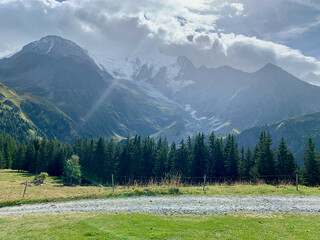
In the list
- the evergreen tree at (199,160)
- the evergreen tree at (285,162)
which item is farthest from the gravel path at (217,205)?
the evergreen tree at (199,160)

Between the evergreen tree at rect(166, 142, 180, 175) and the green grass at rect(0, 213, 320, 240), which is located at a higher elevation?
the evergreen tree at rect(166, 142, 180, 175)

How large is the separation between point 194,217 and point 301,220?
7.53 metres

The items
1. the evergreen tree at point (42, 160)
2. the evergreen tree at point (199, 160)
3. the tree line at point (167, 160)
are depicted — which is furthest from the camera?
the evergreen tree at point (42, 160)

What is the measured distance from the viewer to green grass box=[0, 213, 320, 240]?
13172 millimetres

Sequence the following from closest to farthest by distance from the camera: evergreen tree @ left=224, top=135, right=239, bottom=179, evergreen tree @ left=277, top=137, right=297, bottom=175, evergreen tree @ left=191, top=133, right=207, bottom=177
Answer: evergreen tree @ left=277, top=137, right=297, bottom=175 < evergreen tree @ left=224, top=135, right=239, bottom=179 < evergreen tree @ left=191, top=133, right=207, bottom=177

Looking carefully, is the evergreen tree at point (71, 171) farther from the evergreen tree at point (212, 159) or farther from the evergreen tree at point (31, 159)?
the evergreen tree at point (212, 159)

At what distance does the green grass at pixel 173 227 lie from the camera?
13172mm

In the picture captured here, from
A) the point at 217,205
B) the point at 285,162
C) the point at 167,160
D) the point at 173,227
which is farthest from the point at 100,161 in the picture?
the point at 173,227

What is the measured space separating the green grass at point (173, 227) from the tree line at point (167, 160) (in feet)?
148

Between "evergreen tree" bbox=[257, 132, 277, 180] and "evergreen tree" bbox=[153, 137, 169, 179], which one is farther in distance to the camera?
"evergreen tree" bbox=[153, 137, 169, 179]

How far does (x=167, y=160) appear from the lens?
9338 centimetres

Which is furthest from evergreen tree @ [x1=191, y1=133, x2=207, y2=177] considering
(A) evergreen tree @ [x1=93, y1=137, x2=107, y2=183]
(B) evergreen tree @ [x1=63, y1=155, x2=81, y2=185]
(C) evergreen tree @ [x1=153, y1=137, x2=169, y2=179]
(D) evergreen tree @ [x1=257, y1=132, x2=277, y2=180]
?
(B) evergreen tree @ [x1=63, y1=155, x2=81, y2=185]

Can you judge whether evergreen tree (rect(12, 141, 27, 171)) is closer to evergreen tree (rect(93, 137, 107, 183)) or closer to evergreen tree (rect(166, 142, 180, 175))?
evergreen tree (rect(93, 137, 107, 183))

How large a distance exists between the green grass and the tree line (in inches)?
1779
